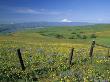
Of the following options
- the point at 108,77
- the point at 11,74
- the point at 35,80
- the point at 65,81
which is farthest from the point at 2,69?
the point at 108,77

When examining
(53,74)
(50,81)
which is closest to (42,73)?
(53,74)

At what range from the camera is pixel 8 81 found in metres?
19.0

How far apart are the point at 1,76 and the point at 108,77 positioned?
23.8ft

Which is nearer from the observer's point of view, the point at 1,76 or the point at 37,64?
the point at 1,76

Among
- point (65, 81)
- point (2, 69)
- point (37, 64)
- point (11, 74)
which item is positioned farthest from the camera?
point (37, 64)

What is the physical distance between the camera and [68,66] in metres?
25.2

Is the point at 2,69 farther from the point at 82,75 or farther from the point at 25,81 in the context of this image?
the point at 82,75

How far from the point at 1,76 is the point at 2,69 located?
311 centimetres

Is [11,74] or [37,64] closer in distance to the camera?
[11,74]

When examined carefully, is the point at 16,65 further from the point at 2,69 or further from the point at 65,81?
the point at 65,81

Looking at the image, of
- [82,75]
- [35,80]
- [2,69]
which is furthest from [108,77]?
[2,69]

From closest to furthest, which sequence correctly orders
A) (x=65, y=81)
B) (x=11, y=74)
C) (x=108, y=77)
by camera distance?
1. (x=65, y=81)
2. (x=108, y=77)
3. (x=11, y=74)

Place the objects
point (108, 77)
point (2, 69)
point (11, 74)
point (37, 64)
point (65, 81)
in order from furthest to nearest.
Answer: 1. point (37, 64)
2. point (2, 69)
3. point (11, 74)
4. point (108, 77)
5. point (65, 81)

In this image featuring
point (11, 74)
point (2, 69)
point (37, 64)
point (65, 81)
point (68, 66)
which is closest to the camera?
point (65, 81)
